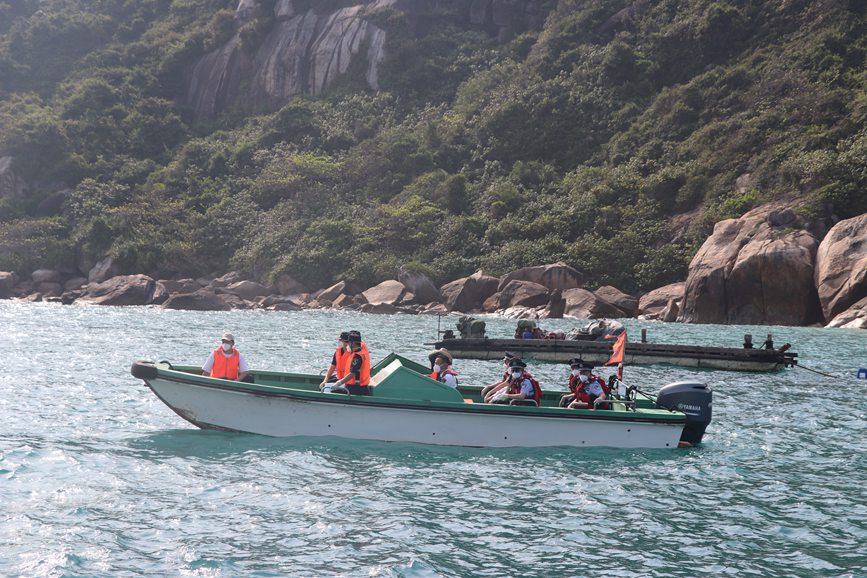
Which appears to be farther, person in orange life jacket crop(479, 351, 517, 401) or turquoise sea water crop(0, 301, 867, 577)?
person in orange life jacket crop(479, 351, 517, 401)

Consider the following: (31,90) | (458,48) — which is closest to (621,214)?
(458,48)

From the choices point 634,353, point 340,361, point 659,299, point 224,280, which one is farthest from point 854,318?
point 224,280

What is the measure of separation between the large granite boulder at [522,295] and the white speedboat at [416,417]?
125ft

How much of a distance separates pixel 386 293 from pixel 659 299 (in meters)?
18.0

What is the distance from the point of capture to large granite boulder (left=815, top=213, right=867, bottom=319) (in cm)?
4478

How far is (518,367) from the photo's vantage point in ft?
51.7

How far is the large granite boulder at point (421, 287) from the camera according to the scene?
5928 cm

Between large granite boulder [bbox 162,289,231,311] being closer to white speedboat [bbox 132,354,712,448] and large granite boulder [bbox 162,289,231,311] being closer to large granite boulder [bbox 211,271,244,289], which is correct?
large granite boulder [bbox 211,271,244,289]

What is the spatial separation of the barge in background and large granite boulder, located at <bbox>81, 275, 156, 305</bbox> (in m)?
36.3

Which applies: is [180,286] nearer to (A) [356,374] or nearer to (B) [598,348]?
(B) [598,348]

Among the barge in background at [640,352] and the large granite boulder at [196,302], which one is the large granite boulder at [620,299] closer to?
the barge in background at [640,352]

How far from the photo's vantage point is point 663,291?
179 feet

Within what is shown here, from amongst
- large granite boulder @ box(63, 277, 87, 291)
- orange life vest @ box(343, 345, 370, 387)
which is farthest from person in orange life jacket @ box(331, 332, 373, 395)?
large granite boulder @ box(63, 277, 87, 291)

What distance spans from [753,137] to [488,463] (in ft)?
184
